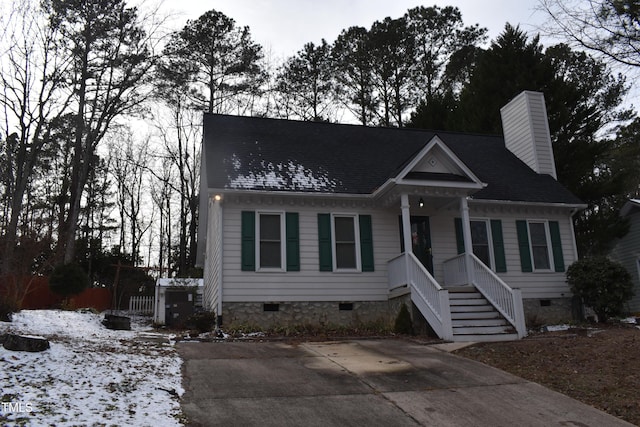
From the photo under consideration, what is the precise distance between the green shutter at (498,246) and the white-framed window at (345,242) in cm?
418

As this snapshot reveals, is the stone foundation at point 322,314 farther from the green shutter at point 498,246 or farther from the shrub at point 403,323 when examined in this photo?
the green shutter at point 498,246

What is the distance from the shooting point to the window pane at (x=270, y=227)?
12945mm

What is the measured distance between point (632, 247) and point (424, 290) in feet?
45.8

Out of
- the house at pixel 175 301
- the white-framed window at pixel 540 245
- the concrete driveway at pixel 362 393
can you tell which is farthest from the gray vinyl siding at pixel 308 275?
the white-framed window at pixel 540 245

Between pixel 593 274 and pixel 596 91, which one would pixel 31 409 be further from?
pixel 596 91

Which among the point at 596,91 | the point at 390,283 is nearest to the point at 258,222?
the point at 390,283

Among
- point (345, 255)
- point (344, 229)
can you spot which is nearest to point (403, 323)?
point (345, 255)

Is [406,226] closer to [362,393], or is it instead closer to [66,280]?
[362,393]

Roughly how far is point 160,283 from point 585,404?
44.5 feet

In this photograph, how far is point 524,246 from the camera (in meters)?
14.8

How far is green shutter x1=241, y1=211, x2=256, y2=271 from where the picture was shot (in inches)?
492

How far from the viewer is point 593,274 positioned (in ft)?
45.3

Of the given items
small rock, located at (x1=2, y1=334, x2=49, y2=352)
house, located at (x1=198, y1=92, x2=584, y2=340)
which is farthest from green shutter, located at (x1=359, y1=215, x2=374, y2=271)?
small rock, located at (x1=2, y1=334, x2=49, y2=352)

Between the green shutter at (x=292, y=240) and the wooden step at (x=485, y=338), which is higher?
the green shutter at (x=292, y=240)
